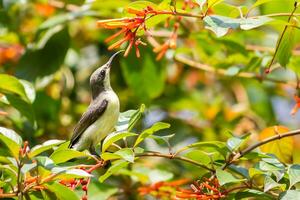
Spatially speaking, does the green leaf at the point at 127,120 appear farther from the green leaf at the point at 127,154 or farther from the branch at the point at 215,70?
the branch at the point at 215,70

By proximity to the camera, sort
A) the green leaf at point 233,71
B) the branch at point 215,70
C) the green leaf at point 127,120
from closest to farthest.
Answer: the green leaf at point 127,120 < the green leaf at point 233,71 < the branch at point 215,70

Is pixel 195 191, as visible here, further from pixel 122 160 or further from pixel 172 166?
pixel 172 166

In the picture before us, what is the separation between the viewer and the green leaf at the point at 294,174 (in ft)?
7.84

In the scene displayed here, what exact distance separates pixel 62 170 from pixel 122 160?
337 millimetres

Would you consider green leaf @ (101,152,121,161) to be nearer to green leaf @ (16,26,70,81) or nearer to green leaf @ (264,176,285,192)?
green leaf @ (264,176,285,192)

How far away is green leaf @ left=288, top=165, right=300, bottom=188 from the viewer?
2.39m

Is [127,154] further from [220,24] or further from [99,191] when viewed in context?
[99,191]

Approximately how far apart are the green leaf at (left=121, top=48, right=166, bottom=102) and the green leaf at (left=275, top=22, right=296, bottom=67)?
1.44m

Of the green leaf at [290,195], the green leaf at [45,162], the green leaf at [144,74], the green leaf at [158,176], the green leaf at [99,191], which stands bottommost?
the green leaf at [99,191]

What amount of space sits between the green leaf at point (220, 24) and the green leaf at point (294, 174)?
0.57 metres

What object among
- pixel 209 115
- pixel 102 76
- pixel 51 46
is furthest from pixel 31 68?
pixel 209 115

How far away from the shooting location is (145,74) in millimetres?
4230

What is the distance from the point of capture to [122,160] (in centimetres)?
246

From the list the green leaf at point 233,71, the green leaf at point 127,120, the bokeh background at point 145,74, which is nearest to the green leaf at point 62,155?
the green leaf at point 127,120
